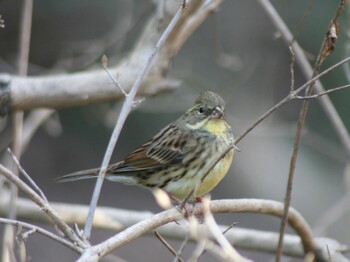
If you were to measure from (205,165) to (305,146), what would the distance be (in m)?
4.89

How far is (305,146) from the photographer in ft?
31.7

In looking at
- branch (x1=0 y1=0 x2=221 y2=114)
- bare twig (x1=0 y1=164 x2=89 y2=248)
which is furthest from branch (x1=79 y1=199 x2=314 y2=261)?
branch (x1=0 y1=0 x2=221 y2=114)

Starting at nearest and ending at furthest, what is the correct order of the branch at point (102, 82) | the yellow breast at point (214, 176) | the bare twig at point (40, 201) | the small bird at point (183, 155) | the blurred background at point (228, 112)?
the bare twig at point (40, 201), the yellow breast at point (214, 176), the branch at point (102, 82), the small bird at point (183, 155), the blurred background at point (228, 112)

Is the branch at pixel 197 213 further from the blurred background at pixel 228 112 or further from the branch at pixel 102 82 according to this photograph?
the blurred background at pixel 228 112

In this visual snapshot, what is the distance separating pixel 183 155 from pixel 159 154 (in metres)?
0.24

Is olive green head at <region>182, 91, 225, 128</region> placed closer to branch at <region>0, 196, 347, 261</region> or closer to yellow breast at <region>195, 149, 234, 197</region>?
yellow breast at <region>195, 149, 234, 197</region>

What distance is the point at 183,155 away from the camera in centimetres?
509

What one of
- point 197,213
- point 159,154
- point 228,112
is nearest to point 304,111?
point 197,213

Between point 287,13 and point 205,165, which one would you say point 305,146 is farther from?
point 205,165

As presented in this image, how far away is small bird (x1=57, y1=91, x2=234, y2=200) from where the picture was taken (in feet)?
16.4

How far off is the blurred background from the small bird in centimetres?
352

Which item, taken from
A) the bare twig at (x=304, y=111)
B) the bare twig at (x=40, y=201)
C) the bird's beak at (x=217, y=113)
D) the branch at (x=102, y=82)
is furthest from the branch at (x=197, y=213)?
the branch at (x=102, y=82)

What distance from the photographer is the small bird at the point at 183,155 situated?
4988 mm

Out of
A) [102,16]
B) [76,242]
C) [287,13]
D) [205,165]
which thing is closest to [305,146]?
[287,13]
